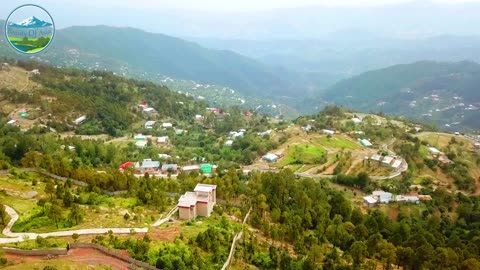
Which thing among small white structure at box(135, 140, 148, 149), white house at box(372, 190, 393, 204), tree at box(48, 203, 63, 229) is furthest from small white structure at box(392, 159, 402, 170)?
tree at box(48, 203, 63, 229)

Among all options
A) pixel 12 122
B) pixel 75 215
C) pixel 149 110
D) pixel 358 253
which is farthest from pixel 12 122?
pixel 358 253

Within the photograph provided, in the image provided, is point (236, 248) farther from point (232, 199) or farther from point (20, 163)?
point (20, 163)

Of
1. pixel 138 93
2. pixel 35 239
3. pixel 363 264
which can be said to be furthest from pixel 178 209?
pixel 138 93

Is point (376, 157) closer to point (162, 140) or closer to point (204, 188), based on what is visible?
point (162, 140)

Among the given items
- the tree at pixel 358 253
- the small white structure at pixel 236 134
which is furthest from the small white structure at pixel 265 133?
the tree at pixel 358 253

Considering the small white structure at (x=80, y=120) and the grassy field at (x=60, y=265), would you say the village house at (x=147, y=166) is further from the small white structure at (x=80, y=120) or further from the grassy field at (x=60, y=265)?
the grassy field at (x=60, y=265)
